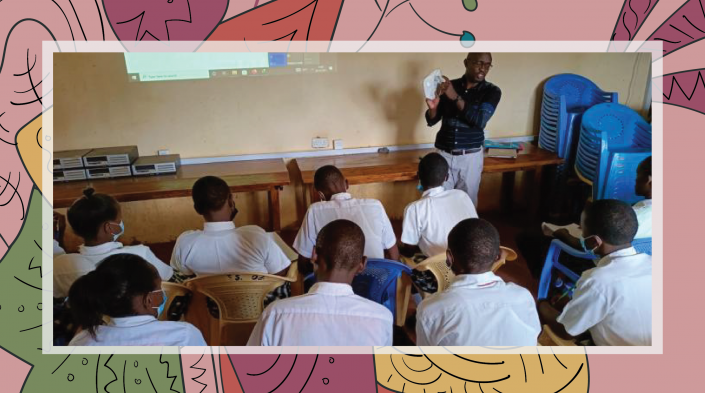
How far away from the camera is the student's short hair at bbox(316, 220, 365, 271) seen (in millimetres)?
1336

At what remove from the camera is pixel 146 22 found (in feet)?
3.63

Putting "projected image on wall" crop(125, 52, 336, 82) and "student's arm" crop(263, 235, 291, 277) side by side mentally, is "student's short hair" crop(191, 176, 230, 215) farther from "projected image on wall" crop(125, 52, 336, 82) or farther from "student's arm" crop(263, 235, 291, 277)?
"projected image on wall" crop(125, 52, 336, 82)

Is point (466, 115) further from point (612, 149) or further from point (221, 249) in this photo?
point (221, 249)

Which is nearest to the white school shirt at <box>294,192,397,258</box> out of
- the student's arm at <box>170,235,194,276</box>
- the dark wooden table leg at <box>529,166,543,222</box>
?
the student's arm at <box>170,235,194,276</box>

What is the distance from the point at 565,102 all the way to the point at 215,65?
9.27ft

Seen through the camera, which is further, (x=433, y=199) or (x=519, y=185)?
(x=519, y=185)

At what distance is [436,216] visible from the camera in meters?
2.15

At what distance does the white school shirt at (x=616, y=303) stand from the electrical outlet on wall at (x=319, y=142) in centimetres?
245

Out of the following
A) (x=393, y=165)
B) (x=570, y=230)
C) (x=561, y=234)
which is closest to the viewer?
(x=561, y=234)

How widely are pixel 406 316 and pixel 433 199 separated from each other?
2.35ft

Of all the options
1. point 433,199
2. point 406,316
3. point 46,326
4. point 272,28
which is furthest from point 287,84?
point 46,326

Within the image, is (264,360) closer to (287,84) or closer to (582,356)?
(582,356)

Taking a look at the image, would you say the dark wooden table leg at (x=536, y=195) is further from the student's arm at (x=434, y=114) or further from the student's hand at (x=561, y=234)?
the student's hand at (x=561, y=234)

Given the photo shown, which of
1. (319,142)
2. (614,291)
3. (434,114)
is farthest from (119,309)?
(319,142)
